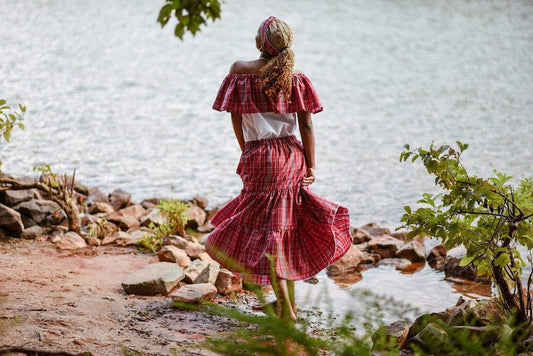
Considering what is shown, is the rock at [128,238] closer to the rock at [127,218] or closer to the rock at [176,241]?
the rock at [176,241]

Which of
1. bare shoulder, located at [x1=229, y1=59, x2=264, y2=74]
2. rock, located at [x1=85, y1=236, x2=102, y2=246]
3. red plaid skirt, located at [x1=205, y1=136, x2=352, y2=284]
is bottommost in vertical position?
→ rock, located at [x1=85, y1=236, x2=102, y2=246]

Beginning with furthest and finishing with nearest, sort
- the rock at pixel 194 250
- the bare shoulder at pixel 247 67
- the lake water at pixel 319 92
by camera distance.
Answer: the lake water at pixel 319 92 → the rock at pixel 194 250 → the bare shoulder at pixel 247 67

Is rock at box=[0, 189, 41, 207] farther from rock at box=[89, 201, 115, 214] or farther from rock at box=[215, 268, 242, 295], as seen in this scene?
rock at box=[215, 268, 242, 295]

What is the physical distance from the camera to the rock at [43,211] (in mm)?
5625

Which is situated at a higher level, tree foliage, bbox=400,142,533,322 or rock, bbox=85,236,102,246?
tree foliage, bbox=400,142,533,322

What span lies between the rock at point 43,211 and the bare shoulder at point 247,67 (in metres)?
2.41

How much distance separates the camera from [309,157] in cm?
419

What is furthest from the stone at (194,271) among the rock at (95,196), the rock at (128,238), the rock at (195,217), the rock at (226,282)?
the rock at (95,196)

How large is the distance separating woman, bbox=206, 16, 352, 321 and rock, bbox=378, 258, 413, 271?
1.50 meters

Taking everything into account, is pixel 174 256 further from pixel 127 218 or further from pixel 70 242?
pixel 127 218

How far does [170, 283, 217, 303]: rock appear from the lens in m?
4.24

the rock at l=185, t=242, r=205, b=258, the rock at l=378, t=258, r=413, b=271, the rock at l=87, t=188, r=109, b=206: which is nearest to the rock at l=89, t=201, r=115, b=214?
the rock at l=87, t=188, r=109, b=206

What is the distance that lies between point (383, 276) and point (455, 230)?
1.74 m

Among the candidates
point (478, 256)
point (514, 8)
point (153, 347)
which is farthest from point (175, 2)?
point (514, 8)
